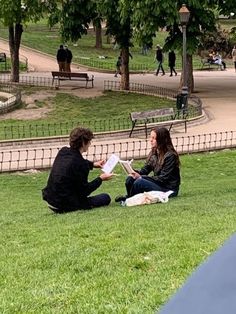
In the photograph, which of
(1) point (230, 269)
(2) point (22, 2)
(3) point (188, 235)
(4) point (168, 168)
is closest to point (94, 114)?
(2) point (22, 2)

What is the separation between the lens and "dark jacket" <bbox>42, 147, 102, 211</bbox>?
28.8 feet

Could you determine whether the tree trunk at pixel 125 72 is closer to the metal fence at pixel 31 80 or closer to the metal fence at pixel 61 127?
the metal fence at pixel 31 80

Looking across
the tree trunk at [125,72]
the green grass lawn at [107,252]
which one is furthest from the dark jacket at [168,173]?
the tree trunk at [125,72]

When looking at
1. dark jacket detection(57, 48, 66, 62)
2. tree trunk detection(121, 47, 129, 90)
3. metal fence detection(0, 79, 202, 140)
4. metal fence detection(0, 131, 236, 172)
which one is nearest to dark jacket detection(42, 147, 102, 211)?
metal fence detection(0, 131, 236, 172)

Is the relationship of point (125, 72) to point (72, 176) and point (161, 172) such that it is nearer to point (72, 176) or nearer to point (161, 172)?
point (161, 172)

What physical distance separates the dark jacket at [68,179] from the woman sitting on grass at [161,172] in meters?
0.82

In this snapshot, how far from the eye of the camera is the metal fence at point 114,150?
1495cm

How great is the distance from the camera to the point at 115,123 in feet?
70.5

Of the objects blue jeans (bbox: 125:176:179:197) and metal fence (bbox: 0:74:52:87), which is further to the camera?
metal fence (bbox: 0:74:52:87)

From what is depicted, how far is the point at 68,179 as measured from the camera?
28.9 ft

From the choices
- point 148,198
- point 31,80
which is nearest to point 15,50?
point 31,80

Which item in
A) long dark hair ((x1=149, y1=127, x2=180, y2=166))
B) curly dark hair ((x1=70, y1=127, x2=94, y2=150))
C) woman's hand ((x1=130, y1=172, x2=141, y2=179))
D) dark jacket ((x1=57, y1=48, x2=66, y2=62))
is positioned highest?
curly dark hair ((x1=70, y1=127, x2=94, y2=150))

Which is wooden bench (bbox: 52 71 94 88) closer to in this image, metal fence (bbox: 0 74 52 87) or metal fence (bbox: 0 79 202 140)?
metal fence (bbox: 0 74 52 87)

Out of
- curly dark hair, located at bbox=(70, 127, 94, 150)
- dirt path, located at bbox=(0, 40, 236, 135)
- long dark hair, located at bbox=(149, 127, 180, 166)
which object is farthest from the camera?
dirt path, located at bbox=(0, 40, 236, 135)
